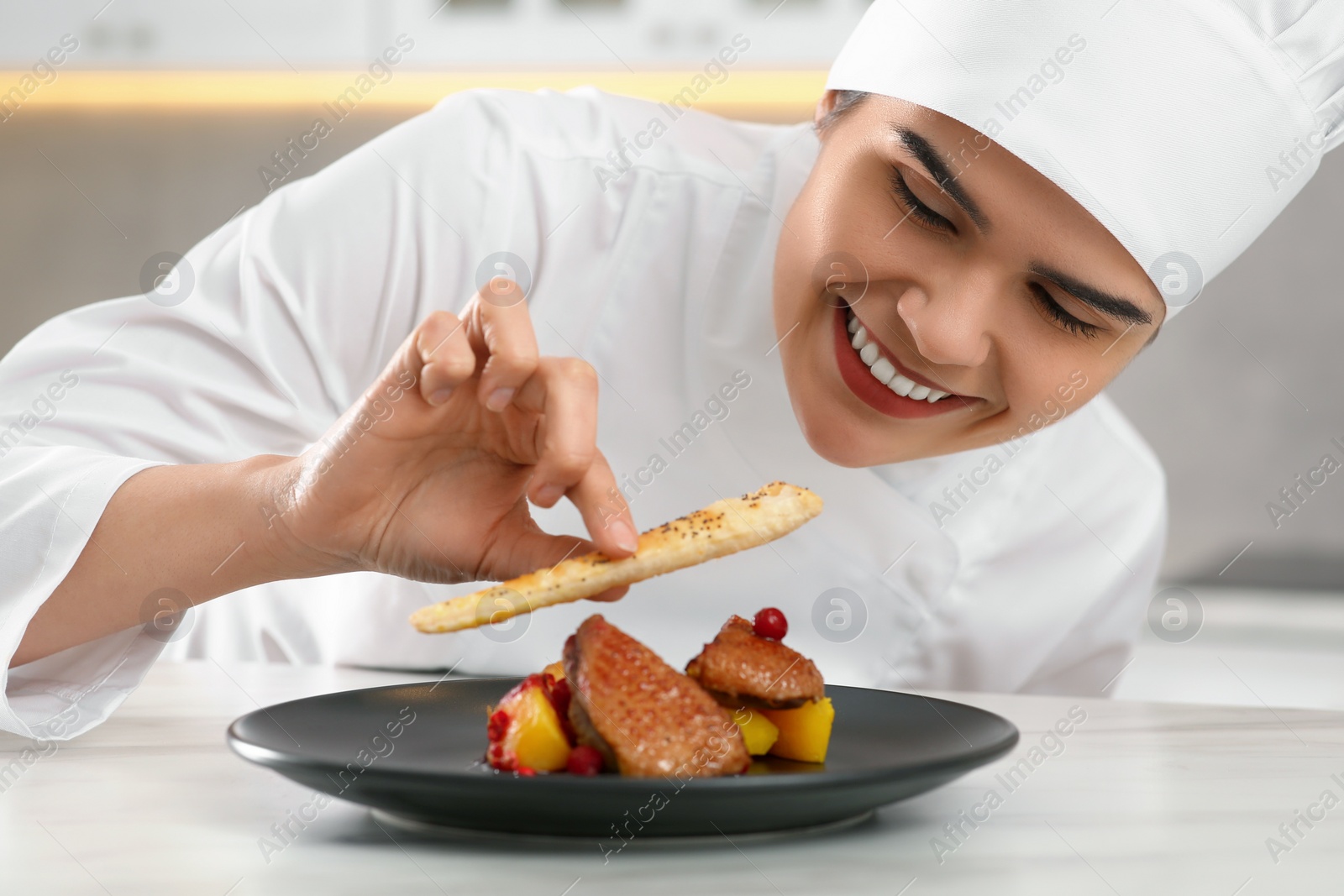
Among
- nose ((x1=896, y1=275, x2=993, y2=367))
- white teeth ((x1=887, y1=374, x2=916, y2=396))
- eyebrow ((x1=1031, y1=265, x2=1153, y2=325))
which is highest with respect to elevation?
eyebrow ((x1=1031, y1=265, x2=1153, y2=325))

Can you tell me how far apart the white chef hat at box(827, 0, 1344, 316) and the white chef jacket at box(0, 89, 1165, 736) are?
348 millimetres

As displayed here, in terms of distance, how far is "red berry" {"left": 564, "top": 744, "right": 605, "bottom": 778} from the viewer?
0.69 meters

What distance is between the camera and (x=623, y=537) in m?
0.83

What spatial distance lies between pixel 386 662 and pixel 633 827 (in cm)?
95

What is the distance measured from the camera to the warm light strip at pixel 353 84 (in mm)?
2812

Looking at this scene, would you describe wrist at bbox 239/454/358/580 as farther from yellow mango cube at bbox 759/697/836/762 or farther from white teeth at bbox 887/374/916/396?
white teeth at bbox 887/374/916/396

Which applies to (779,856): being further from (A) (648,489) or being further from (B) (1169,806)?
(A) (648,489)

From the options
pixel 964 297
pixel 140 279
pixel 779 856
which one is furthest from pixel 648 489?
pixel 140 279

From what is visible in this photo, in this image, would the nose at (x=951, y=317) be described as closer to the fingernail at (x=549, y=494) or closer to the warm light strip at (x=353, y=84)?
the fingernail at (x=549, y=494)

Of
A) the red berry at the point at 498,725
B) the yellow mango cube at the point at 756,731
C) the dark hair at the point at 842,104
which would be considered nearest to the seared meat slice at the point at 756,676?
the yellow mango cube at the point at 756,731

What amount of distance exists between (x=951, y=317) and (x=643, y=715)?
50 cm

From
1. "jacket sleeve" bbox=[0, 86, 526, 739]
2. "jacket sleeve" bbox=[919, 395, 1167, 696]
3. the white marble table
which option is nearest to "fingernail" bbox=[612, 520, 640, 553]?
the white marble table

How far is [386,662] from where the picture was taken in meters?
1.53

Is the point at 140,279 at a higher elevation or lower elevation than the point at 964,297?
lower
